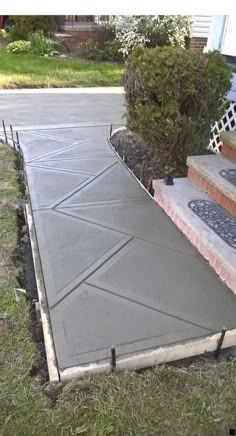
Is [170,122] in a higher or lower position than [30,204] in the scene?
higher

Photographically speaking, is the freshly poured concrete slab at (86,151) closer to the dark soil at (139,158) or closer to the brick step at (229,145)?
the dark soil at (139,158)

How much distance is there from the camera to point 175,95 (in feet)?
9.69

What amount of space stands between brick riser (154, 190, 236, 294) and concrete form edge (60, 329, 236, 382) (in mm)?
371

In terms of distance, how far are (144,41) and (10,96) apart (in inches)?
180

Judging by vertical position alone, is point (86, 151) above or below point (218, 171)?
below

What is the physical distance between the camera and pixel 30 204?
3.06 meters

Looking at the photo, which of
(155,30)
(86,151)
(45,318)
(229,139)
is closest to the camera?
(45,318)

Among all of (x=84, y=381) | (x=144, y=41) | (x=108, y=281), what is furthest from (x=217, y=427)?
(x=144, y=41)

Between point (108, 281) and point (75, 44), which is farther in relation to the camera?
point (75, 44)

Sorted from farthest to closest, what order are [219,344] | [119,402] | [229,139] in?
[229,139] < [219,344] < [119,402]

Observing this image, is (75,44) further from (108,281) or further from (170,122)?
(108,281)

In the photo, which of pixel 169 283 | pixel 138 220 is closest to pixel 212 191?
pixel 138 220

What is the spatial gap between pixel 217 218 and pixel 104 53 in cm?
892

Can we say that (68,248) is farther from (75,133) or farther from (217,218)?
(75,133)
